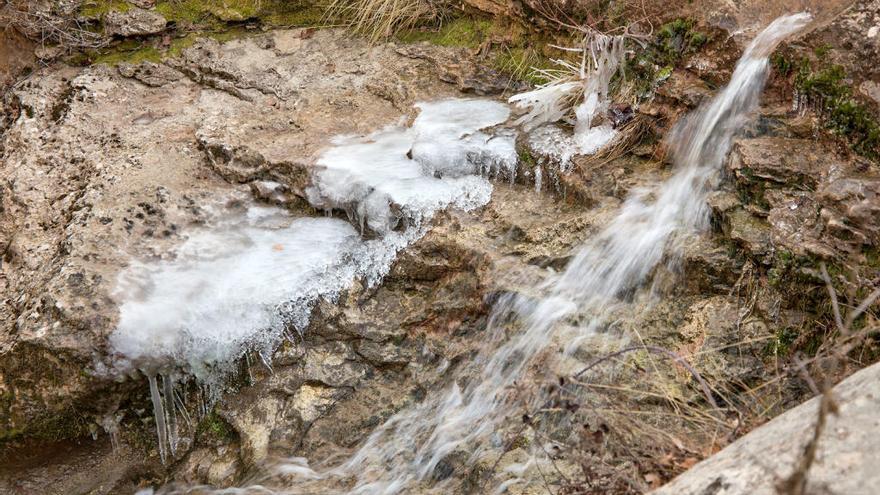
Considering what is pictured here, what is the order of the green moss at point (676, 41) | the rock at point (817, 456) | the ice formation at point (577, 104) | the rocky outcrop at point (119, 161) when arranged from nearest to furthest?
1. the rock at point (817, 456)
2. the rocky outcrop at point (119, 161)
3. the green moss at point (676, 41)
4. the ice formation at point (577, 104)

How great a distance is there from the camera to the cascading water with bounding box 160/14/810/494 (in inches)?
140

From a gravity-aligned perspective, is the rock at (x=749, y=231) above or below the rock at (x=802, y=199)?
below

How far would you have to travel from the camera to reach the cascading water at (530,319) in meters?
3.55

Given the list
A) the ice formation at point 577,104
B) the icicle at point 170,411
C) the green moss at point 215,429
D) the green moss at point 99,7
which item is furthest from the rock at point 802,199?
the green moss at point 99,7

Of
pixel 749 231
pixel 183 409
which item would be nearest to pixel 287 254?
pixel 183 409

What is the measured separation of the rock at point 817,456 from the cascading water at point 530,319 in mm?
1257

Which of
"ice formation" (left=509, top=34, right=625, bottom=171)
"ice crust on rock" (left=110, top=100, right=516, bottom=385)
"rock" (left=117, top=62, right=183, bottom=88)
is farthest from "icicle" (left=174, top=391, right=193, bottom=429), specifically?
"rock" (left=117, top=62, right=183, bottom=88)

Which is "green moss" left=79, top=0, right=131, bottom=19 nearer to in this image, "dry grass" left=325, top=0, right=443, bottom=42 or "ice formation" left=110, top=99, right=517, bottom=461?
"dry grass" left=325, top=0, right=443, bottom=42

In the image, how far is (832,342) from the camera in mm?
3062

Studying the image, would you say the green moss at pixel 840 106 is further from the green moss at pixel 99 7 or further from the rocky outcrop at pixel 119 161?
the green moss at pixel 99 7

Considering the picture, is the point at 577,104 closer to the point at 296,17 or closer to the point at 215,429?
the point at 296,17

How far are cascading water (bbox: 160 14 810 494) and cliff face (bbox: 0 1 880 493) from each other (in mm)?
80

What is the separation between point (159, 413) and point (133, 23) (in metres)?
3.19

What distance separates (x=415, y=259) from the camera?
421 cm
